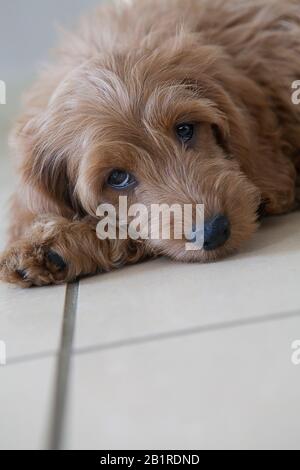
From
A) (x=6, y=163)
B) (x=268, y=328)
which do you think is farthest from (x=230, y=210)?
(x=6, y=163)

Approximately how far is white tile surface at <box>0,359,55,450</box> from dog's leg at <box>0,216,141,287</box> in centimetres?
45

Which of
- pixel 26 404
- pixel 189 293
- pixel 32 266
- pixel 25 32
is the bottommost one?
pixel 26 404

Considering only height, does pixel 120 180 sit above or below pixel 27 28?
below

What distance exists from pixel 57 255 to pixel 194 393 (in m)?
0.72

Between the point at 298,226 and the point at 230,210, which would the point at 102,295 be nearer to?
the point at 230,210

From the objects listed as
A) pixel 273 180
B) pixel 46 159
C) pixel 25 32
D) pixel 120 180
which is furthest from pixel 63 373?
pixel 25 32

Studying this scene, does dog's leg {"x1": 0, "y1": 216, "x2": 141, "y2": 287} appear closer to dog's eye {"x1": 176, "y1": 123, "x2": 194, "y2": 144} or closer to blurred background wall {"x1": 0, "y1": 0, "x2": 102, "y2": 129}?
dog's eye {"x1": 176, "y1": 123, "x2": 194, "y2": 144}

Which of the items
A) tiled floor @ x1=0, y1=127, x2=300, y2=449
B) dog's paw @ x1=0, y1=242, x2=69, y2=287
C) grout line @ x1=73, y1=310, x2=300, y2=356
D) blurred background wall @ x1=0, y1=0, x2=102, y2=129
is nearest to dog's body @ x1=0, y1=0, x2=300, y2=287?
dog's paw @ x1=0, y1=242, x2=69, y2=287

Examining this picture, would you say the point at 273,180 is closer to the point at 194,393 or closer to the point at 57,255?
the point at 57,255

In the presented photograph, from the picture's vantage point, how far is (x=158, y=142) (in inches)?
65.1

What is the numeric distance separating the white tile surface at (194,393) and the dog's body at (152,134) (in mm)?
455

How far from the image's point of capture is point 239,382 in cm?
102

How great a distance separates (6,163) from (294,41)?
179 cm

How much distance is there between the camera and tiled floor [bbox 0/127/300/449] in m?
0.94
